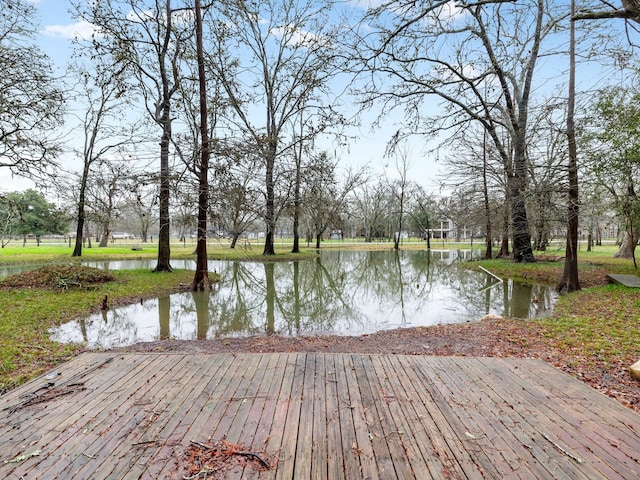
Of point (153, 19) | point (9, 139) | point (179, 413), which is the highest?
point (153, 19)

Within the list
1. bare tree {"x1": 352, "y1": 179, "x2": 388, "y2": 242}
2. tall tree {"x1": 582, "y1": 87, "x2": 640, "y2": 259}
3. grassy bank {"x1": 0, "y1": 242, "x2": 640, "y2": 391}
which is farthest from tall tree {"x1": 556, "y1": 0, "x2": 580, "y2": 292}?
bare tree {"x1": 352, "y1": 179, "x2": 388, "y2": 242}

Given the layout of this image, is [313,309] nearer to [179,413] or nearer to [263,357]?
[263,357]

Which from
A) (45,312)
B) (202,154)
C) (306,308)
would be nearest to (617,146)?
(306,308)

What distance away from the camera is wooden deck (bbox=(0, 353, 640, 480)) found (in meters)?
1.98

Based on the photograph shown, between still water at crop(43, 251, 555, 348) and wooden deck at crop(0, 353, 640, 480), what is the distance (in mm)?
2555

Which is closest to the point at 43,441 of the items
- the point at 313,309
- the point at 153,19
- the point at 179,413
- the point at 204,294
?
the point at 179,413

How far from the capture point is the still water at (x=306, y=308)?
6117mm

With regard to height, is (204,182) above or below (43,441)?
above

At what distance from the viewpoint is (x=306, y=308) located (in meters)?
8.27

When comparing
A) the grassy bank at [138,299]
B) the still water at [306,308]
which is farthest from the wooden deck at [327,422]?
the still water at [306,308]

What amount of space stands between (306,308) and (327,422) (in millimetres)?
5860

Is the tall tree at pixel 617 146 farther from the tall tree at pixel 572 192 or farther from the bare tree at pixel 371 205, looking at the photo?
the bare tree at pixel 371 205

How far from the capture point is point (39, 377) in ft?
10.8

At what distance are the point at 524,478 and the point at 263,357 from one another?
103 inches
